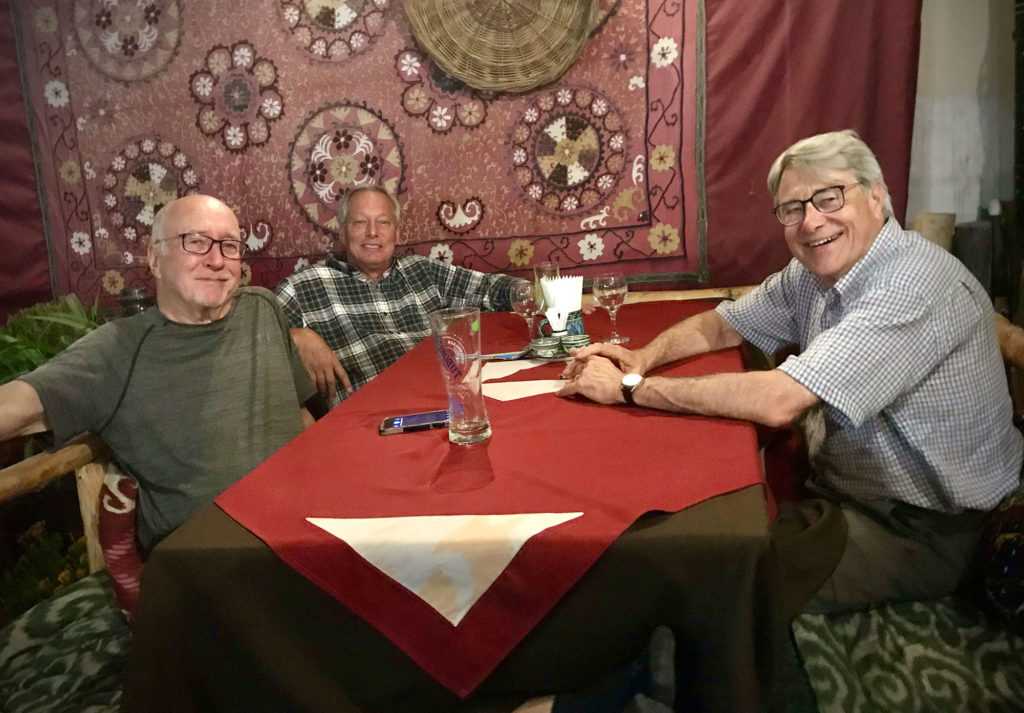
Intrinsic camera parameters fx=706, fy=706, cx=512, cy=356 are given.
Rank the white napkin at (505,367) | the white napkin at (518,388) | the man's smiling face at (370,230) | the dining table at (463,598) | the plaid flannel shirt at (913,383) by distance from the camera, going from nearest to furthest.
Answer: the dining table at (463,598)
the plaid flannel shirt at (913,383)
the white napkin at (518,388)
the white napkin at (505,367)
the man's smiling face at (370,230)

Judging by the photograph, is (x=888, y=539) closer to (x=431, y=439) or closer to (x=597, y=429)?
(x=597, y=429)

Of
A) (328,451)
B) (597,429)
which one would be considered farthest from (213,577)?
(597,429)

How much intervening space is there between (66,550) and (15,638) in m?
0.96

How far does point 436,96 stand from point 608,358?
183 centimetres

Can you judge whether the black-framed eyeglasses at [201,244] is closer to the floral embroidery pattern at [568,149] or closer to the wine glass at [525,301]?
the wine glass at [525,301]

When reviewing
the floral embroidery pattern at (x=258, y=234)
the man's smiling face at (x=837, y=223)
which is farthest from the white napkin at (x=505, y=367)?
the floral embroidery pattern at (x=258, y=234)

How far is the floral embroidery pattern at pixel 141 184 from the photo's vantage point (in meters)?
3.11

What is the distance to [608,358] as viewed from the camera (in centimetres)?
149

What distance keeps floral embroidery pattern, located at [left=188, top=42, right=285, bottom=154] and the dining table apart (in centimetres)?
250

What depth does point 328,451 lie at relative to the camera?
3.75 feet

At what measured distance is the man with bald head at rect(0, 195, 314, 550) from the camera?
146cm

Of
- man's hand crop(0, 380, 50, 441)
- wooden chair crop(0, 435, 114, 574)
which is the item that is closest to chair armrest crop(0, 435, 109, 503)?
wooden chair crop(0, 435, 114, 574)

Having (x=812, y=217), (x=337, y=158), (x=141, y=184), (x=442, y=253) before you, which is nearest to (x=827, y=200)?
(x=812, y=217)

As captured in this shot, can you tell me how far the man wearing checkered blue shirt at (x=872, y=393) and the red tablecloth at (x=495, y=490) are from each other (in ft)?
0.42
